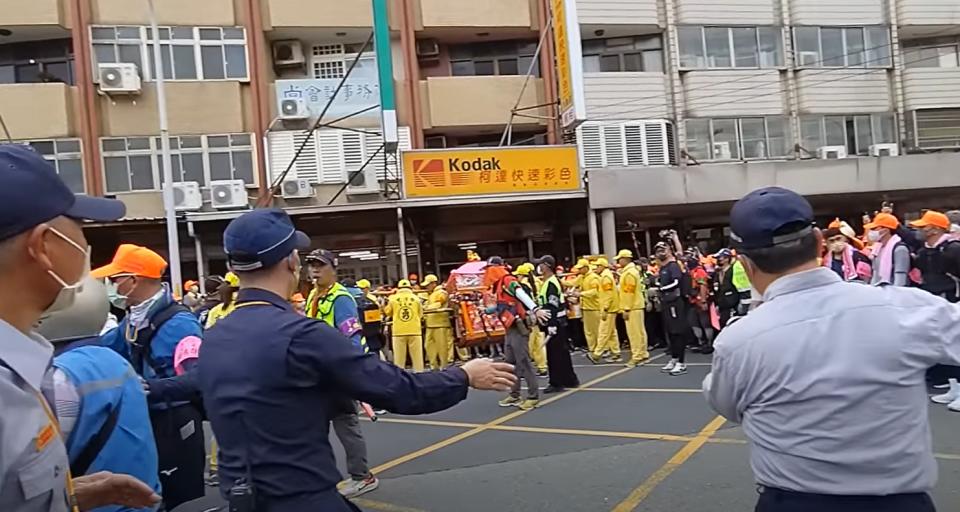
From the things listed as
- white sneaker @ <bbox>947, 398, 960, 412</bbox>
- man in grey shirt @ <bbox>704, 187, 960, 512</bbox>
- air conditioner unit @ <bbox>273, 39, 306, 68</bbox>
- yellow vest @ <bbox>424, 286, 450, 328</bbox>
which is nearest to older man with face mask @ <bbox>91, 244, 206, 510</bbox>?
man in grey shirt @ <bbox>704, 187, 960, 512</bbox>

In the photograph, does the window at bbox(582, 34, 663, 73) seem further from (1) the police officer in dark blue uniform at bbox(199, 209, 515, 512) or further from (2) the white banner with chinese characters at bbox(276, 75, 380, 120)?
(1) the police officer in dark blue uniform at bbox(199, 209, 515, 512)

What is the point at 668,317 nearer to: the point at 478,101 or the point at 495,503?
the point at 495,503

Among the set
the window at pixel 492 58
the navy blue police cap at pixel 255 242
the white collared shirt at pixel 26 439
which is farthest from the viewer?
the window at pixel 492 58

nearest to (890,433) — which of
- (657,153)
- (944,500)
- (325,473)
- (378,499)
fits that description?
(325,473)

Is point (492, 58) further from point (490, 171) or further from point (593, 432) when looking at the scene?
point (593, 432)

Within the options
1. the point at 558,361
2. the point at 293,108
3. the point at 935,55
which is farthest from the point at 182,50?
the point at 935,55

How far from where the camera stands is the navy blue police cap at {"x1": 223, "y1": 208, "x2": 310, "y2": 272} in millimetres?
2797

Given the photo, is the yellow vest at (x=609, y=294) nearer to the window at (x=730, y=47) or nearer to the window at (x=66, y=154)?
the window at (x=730, y=47)

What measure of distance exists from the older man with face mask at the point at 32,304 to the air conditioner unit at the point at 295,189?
18.8 m

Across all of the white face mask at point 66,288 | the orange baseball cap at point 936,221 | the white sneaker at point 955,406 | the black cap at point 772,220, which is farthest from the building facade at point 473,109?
the white face mask at point 66,288

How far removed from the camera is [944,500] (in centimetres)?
491

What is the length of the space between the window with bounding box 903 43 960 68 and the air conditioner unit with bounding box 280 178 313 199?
2002 centimetres

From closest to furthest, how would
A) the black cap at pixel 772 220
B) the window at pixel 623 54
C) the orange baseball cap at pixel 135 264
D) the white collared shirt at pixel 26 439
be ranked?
the white collared shirt at pixel 26 439 < the black cap at pixel 772 220 < the orange baseball cap at pixel 135 264 < the window at pixel 623 54

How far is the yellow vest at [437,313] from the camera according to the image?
1399 centimetres
